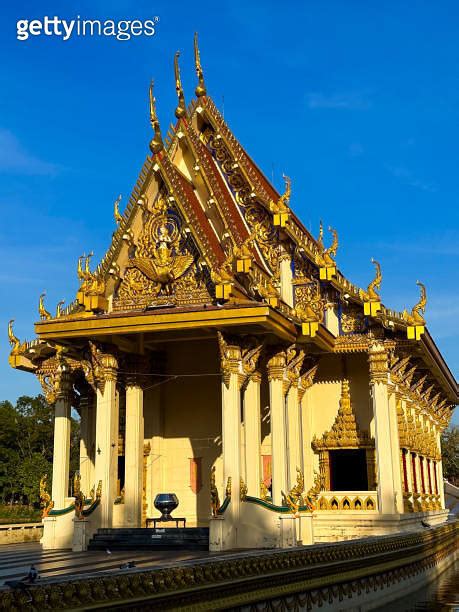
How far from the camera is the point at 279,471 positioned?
51.0 ft

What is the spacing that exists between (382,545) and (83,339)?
271 inches

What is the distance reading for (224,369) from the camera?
49.4 ft

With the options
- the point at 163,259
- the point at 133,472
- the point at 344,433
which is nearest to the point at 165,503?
the point at 133,472

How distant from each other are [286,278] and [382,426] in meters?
3.94

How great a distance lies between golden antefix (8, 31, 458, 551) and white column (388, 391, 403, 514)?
0.21ft

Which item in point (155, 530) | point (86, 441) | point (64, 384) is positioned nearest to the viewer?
point (155, 530)

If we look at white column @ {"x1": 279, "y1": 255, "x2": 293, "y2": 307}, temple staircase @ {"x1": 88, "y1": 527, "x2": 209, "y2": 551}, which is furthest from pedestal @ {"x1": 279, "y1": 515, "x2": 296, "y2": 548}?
white column @ {"x1": 279, "y1": 255, "x2": 293, "y2": 307}

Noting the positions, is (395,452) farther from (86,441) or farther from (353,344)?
(86,441)

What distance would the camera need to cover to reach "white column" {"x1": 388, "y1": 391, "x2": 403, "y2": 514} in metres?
17.5

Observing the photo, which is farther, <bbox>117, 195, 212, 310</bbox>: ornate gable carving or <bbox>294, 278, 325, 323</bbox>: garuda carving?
<bbox>294, 278, 325, 323</bbox>: garuda carving

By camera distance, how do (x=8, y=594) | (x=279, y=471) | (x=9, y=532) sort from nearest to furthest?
(x=8, y=594) < (x=279, y=471) < (x=9, y=532)

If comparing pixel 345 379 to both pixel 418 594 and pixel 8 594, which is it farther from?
pixel 8 594

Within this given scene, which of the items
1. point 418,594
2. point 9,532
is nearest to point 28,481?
point 9,532

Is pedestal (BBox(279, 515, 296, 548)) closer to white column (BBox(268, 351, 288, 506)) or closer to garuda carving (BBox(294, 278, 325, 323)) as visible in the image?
white column (BBox(268, 351, 288, 506))
